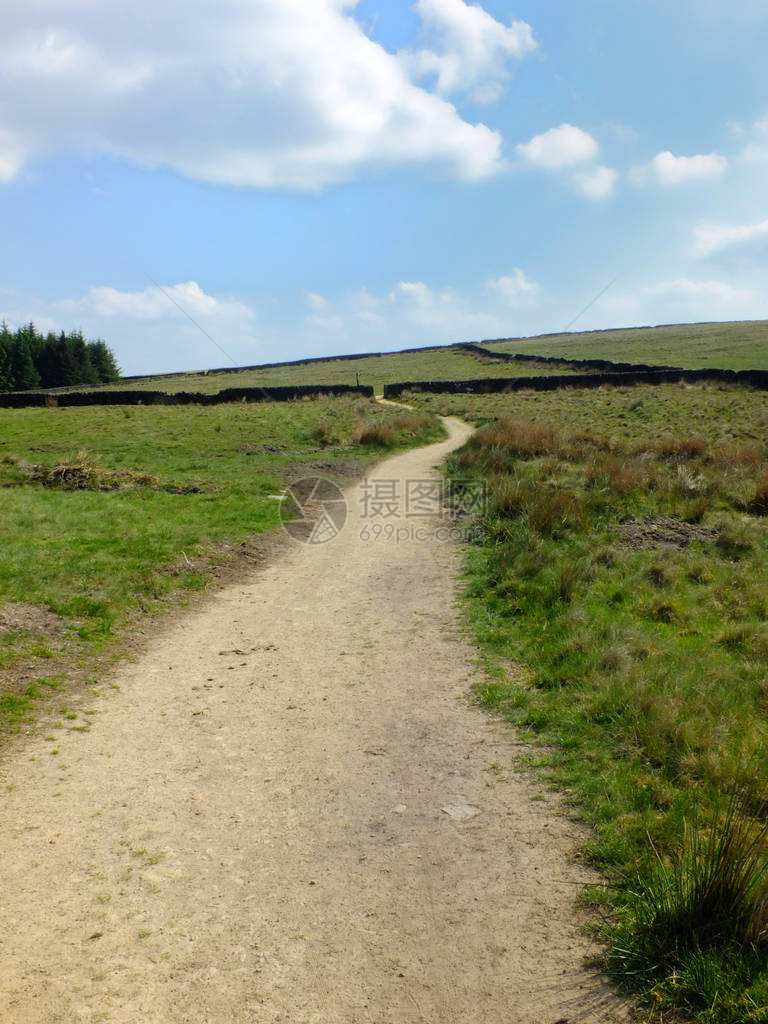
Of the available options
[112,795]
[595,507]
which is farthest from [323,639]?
[595,507]

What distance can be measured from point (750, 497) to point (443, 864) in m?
13.0

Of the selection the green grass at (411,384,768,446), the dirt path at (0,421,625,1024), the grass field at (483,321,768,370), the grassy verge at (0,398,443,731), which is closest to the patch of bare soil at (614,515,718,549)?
the dirt path at (0,421,625,1024)

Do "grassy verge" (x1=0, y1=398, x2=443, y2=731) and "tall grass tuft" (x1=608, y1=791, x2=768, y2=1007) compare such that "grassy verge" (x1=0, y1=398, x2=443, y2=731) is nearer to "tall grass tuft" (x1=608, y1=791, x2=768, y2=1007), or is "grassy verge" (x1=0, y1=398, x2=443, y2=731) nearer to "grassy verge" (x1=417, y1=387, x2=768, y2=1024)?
"grassy verge" (x1=417, y1=387, x2=768, y2=1024)

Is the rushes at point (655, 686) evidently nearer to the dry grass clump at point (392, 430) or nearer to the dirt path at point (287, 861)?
the dirt path at point (287, 861)

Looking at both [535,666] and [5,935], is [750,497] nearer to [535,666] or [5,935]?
[535,666]

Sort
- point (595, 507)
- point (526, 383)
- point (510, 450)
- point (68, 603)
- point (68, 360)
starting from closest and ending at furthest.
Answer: point (68, 603)
point (595, 507)
point (510, 450)
point (526, 383)
point (68, 360)

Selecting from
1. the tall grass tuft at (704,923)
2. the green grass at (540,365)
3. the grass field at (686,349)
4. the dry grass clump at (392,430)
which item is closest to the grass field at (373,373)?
the green grass at (540,365)

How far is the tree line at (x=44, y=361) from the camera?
85.2m

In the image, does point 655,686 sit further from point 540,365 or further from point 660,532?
point 540,365

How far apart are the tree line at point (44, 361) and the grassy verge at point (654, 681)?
81.5m

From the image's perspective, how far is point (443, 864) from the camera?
15.3ft

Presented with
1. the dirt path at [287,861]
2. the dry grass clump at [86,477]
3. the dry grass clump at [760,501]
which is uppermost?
the dry grass clump at [86,477]

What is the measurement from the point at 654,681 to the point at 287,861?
3.89 m

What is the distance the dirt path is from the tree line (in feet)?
288
